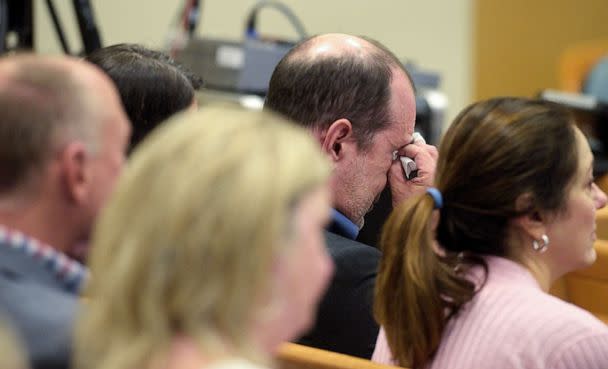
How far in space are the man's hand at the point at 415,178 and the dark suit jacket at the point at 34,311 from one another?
1.16m

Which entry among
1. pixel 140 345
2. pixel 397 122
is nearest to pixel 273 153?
pixel 140 345

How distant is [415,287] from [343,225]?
522mm

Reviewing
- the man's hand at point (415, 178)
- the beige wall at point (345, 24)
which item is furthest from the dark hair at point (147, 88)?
the beige wall at point (345, 24)

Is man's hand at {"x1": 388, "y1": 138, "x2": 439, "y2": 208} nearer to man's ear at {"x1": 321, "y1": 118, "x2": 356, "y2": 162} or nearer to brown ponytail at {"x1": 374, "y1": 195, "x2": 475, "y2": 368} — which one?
man's ear at {"x1": 321, "y1": 118, "x2": 356, "y2": 162}

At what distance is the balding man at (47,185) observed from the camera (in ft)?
4.24

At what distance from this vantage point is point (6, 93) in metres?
1.34

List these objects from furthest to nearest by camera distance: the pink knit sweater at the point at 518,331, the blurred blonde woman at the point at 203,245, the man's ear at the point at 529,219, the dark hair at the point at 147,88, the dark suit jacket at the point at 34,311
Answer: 1. the dark hair at the point at 147,88
2. the man's ear at the point at 529,219
3. the pink knit sweater at the point at 518,331
4. the dark suit jacket at the point at 34,311
5. the blurred blonde woman at the point at 203,245

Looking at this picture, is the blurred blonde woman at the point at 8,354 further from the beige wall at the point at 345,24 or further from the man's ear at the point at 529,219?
the beige wall at the point at 345,24

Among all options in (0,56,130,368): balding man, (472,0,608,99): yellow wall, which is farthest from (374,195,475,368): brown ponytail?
(472,0,608,99): yellow wall

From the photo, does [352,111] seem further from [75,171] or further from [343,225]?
[75,171]

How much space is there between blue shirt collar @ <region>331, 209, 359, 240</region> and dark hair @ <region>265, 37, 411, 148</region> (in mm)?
167

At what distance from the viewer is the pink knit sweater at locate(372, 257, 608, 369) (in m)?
1.64

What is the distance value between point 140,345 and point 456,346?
0.82 metres

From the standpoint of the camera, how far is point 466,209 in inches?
69.1
